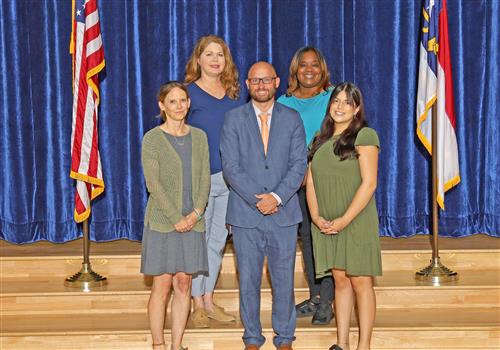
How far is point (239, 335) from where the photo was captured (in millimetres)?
4891

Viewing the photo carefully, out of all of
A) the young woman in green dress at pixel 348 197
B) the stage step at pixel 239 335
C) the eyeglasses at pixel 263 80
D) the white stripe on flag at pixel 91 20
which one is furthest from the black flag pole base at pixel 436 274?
the white stripe on flag at pixel 91 20

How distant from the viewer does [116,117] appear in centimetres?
671

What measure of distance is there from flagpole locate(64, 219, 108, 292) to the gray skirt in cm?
114

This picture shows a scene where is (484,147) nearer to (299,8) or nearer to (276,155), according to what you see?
(299,8)

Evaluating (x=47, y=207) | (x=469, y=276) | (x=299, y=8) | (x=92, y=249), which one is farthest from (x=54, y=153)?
(x=469, y=276)

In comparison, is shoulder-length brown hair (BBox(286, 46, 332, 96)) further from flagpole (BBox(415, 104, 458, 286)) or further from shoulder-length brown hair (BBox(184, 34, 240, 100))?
flagpole (BBox(415, 104, 458, 286))

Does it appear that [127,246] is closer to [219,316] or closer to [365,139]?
[219,316]

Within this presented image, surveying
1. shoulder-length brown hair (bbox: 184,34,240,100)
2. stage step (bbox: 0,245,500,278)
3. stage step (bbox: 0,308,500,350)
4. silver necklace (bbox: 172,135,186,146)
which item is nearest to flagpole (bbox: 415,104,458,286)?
stage step (bbox: 0,245,500,278)

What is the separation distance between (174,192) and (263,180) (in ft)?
1.55

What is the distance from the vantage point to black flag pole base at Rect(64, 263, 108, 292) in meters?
5.51

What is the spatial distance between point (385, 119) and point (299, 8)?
111 centimetres

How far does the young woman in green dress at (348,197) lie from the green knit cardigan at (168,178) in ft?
1.92

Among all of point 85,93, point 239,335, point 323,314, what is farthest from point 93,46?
point 323,314

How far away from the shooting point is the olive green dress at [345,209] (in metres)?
4.40
